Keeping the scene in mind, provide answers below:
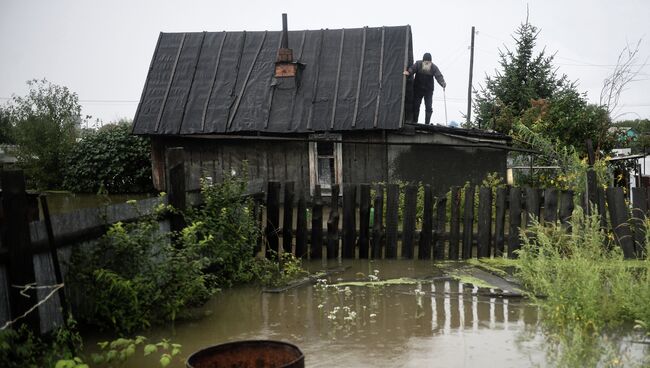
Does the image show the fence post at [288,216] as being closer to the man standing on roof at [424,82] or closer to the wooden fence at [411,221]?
the wooden fence at [411,221]

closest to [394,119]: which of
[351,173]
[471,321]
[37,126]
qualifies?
[351,173]

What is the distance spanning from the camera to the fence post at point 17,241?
5078 mm

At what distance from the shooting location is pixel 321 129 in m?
16.8

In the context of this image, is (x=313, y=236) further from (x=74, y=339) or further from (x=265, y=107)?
(x=265, y=107)

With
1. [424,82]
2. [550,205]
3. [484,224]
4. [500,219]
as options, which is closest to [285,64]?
[424,82]

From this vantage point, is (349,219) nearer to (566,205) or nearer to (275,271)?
(275,271)

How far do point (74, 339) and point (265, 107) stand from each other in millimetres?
12422

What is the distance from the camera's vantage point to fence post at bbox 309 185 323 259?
9500 mm

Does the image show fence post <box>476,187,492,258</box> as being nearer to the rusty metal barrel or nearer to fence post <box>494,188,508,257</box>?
fence post <box>494,188,508,257</box>

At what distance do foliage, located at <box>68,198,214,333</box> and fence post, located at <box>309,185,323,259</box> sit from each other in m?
3.07

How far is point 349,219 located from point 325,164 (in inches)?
307

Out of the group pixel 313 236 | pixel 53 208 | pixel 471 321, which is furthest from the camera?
pixel 53 208

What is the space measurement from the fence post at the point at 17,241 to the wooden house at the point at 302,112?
10.9m

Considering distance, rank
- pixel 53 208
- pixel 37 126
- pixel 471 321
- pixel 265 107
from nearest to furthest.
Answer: pixel 471 321, pixel 265 107, pixel 53 208, pixel 37 126
